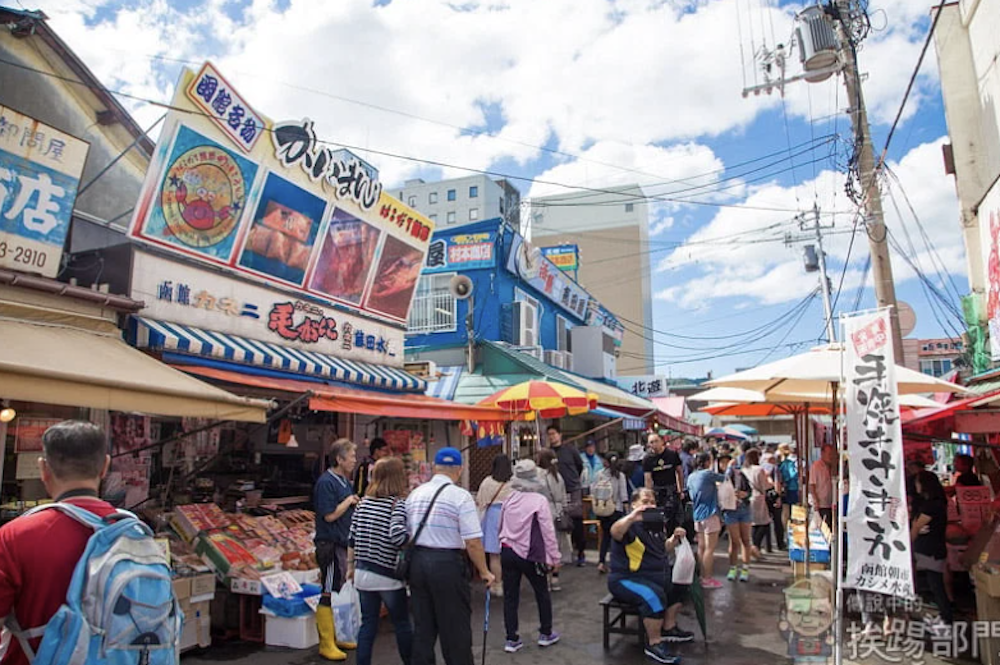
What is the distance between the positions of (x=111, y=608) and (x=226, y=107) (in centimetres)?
736

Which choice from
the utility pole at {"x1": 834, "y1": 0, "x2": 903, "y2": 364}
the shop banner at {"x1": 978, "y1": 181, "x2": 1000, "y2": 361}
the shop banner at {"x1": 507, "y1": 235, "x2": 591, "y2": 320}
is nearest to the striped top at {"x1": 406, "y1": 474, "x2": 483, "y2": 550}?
the utility pole at {"x1": 834, "y1": 0, "x2": 903, "y2": 364}

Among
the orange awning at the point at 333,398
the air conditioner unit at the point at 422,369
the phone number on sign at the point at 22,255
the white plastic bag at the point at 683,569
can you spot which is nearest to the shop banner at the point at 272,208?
the phone number on sign at the point at 22,255

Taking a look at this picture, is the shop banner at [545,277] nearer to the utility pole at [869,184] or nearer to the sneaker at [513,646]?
the utility pole at [869,184]

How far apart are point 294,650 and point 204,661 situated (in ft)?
2.65

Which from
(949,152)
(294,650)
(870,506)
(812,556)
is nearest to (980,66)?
(949,152)

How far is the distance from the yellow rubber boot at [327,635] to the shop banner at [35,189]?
430 centimetres

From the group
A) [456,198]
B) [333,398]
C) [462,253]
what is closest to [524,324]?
[462,253]

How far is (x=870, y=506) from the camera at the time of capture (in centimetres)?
501

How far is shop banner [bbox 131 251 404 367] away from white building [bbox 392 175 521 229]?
62759 mm

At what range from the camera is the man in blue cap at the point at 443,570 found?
4676 mm

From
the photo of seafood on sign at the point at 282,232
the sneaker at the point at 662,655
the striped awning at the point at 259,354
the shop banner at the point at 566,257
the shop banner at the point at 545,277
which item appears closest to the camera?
the sneaker at the point at 662,655

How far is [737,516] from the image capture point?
33.0 ft

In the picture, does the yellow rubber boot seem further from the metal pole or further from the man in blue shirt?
the metal pole

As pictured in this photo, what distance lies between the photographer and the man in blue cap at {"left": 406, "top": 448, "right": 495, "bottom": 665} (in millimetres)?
4676
